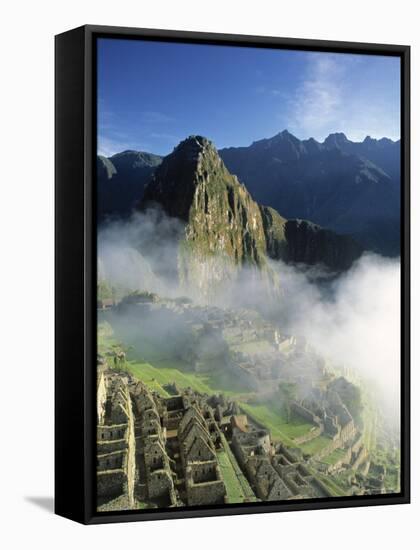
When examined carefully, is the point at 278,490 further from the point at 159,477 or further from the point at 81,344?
the point at 81,344

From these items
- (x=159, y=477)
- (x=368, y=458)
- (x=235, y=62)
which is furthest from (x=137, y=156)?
(x=368, y=458)

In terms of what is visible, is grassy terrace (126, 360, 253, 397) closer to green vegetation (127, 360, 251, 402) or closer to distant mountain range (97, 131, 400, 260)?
green vegetation (127, 360, 251, 402)

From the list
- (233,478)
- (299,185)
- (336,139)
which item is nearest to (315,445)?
(233,478)

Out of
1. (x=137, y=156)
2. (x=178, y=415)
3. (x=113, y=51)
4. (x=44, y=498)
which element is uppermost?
(x=113, y=51)

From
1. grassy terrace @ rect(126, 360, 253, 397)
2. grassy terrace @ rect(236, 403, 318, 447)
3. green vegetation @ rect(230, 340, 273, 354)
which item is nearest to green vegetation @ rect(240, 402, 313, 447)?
grassy terrace @ rect(236, 403, 318, 447)

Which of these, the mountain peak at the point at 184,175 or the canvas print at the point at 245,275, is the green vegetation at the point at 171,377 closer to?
the canvas print at the point at 245,275

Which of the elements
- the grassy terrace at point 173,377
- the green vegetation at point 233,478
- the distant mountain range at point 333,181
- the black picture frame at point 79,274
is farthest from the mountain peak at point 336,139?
the green vegetation at point 233,478
